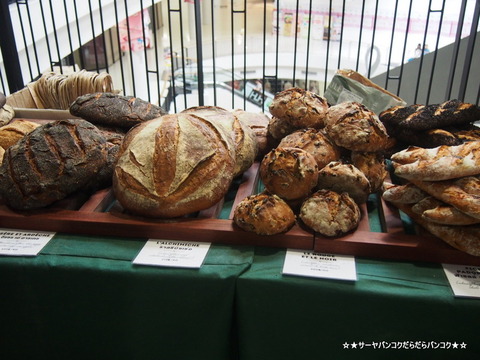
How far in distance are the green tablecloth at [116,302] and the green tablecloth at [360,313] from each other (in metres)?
0.08

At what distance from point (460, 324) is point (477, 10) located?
6.39 feet

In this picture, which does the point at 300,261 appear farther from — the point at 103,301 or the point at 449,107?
the point at 449,107

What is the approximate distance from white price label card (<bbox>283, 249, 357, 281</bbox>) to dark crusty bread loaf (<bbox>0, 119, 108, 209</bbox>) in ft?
2.30

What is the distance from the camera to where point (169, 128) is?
1258mm

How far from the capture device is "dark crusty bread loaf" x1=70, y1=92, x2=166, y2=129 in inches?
61.4

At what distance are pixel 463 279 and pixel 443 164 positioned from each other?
309 mm

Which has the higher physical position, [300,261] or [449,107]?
[449,107]

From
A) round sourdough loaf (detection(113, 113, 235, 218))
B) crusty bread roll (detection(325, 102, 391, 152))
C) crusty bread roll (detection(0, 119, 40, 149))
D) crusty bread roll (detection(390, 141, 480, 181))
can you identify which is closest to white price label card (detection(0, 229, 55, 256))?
round sourdough loaf (detection(113, 113, 235, 218))

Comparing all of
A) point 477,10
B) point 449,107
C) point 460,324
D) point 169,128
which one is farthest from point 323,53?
point 460,324

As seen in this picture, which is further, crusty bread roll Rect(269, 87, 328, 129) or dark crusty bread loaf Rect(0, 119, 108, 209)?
crusty bread roll Rect(269, 87, 328, 129)

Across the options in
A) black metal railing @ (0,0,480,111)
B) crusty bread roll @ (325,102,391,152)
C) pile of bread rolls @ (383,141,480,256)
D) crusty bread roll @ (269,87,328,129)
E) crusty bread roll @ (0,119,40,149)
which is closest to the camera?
pile of bread rolls @ (383,141,480,256)

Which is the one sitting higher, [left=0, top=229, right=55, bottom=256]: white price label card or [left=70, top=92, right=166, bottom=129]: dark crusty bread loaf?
[left=70, top=92, right=166, bottom=129]: dark crusty bread loaf

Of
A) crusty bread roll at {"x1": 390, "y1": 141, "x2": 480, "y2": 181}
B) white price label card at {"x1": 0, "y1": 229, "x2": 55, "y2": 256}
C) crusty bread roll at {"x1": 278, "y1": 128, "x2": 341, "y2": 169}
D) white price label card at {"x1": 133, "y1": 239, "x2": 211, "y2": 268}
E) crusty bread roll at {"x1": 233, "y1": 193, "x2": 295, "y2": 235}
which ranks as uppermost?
crusty bread roll at {"x1": 390, "y1": 141, "x2": 480, "y2": 181}

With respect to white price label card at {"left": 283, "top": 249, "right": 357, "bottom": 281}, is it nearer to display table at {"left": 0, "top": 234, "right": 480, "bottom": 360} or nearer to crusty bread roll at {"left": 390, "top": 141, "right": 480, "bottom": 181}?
display table at {"left": 0, "top": 234, "right": 480, "bottom": 360}
